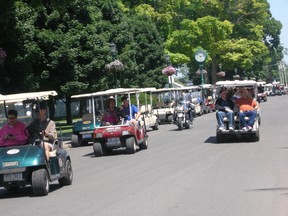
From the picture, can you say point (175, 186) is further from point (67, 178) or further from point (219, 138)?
point (219, 138)

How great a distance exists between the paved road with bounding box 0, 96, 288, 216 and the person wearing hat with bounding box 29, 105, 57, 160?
981 mm

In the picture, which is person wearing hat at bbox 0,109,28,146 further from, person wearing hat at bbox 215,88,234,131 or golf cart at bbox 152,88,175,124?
golf cart at bbox 152,88,175,124

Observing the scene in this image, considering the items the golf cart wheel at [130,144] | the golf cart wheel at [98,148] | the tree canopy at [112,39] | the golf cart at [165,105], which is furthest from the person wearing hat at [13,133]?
the golf cart at [165,105]

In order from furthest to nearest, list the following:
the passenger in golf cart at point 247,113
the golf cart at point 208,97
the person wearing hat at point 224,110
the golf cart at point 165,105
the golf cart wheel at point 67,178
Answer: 1. the golf cart at point 208,97
2. the golf cart at point 165,105
3. the person wearing hat at point 224,110
4. the passenger in golf cart at point 247,113
5. the golf cart wheel at point 67,178

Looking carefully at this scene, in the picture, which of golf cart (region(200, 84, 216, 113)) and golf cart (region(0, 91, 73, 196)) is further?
golf cart (region(200, 84, 216, 113))

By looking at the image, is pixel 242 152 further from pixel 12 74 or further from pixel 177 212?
pixel 12 74

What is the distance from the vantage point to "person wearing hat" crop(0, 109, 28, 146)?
1353 cm

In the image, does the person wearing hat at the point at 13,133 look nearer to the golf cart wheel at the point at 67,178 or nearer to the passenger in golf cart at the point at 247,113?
the golf cart wheel at the point at 67,178

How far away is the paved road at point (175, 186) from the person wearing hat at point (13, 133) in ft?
3.55

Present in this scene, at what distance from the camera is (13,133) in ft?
44.4

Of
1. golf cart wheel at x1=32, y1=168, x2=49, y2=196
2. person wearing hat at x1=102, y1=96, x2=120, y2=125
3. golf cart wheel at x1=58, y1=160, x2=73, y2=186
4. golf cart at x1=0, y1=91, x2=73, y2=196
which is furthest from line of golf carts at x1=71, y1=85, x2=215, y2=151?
golf cart wheel at x1=32, y1=168, x2=49, y2=196

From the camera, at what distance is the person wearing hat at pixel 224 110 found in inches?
908

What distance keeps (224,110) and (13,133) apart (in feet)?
36.5

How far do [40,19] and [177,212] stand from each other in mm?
26163
